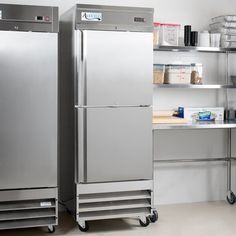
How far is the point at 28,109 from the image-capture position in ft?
12.8

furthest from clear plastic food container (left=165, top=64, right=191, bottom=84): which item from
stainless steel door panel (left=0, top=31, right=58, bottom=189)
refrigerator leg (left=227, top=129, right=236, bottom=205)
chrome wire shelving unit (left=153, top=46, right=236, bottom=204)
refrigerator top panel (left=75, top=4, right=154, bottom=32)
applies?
stainless steel door panel (left=0, top=31, right=58, bottom=189)

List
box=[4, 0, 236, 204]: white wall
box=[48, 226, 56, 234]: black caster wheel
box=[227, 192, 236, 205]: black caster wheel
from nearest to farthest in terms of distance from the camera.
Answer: box=[48, 226, 56, 234]: black caster wheel, box=[4, 0, 236, 204]: white wall, box=[227, 192, 236, 205]: black caster wheel

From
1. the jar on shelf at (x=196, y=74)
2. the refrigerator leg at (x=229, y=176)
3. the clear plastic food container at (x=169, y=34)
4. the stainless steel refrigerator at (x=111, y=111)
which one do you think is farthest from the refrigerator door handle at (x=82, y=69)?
the refrigerator leg at (x=229, y=176)

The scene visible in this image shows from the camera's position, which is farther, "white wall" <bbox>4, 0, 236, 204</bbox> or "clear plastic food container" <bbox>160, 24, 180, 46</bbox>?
"white wall" <bbox>4, 0, 236, 204</bbox>

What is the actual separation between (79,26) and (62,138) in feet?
3.81

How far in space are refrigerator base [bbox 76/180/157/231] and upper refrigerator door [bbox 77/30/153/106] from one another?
26.7 inches

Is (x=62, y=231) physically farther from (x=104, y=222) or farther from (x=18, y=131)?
(x=18, y=131)

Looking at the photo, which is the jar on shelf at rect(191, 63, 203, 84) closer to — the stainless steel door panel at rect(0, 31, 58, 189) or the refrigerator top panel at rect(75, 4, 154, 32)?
the refrigerator top panel at rect(75, 4, 154, 32)

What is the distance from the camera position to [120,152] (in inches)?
162

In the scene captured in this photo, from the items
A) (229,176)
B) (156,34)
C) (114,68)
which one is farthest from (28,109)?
(229,176)

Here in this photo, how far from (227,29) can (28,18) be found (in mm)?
1944

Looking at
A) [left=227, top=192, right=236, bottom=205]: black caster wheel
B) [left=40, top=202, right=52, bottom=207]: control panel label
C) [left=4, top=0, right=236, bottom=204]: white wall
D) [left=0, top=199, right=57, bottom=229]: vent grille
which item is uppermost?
[left=4, top=0, right=236, bottom=204]: white wall

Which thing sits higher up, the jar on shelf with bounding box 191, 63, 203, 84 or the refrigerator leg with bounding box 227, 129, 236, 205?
the jar on shelf with bounding box 191, 63, 203, 84

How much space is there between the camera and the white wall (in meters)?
4.93
